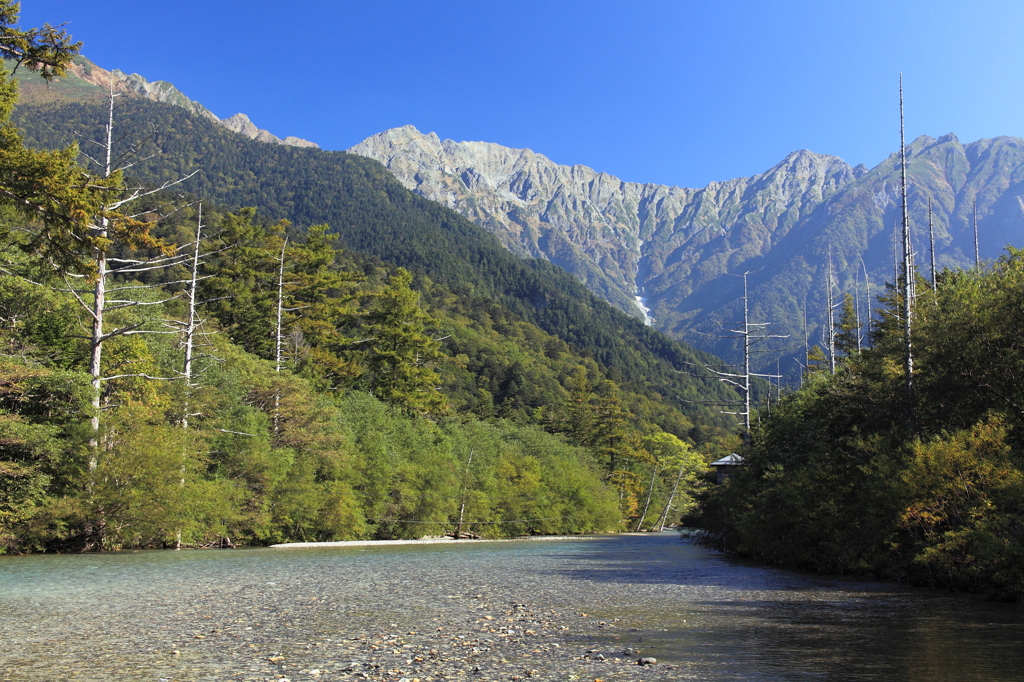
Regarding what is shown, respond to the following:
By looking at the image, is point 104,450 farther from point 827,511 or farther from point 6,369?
point 827,511

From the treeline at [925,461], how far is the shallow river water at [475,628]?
1.38 m

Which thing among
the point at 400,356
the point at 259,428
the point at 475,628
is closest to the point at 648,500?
the point at 400,356

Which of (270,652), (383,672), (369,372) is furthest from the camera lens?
(369,372)

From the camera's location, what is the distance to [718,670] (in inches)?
388

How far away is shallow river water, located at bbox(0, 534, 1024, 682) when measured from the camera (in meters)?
9.79

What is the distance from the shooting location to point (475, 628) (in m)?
13.5

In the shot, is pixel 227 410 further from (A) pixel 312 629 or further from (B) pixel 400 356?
(B) pixel 400 356

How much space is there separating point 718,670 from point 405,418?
53.6 m

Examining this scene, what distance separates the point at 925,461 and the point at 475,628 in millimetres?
13085

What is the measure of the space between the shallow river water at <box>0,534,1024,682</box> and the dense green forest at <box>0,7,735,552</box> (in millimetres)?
5958

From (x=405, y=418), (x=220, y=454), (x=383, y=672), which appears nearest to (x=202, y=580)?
(x=383, y=672)

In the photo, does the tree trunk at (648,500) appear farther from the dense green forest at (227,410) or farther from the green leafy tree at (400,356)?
the green leafy tree at (400,356)

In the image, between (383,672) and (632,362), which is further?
(632,362)

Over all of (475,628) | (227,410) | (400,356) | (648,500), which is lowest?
(648,500)
